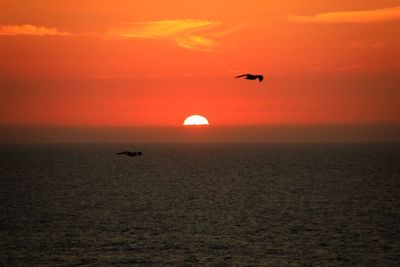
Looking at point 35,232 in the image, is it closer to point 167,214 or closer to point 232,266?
point 167,214

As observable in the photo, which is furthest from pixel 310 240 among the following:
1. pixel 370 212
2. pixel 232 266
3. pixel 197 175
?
pixel 197 175

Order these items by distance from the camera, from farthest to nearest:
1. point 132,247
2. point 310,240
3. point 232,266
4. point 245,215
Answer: point 245,215
point 310,240
point 132,247
point 232,266

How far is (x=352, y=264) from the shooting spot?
62375 millimetres

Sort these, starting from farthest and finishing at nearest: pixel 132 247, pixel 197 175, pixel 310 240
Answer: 1. pixel 197 175
2. pixel 310 240
3. pixel 132 247

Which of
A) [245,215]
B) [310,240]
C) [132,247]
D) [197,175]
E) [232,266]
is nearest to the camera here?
[232,266]

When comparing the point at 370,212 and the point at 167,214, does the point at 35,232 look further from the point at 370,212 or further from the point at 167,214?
the point at 370,212

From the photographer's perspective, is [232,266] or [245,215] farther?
[245,215]

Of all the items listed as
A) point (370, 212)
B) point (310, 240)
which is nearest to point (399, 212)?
point (370, 212)

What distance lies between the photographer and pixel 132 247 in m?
70.0

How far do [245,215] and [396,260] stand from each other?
113ft

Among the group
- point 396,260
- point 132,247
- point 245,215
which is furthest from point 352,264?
point 245,215

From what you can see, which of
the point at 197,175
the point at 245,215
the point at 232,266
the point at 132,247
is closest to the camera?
the point at 232,266

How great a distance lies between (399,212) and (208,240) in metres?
40.3

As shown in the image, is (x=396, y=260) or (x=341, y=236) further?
(x=341, y=236)
